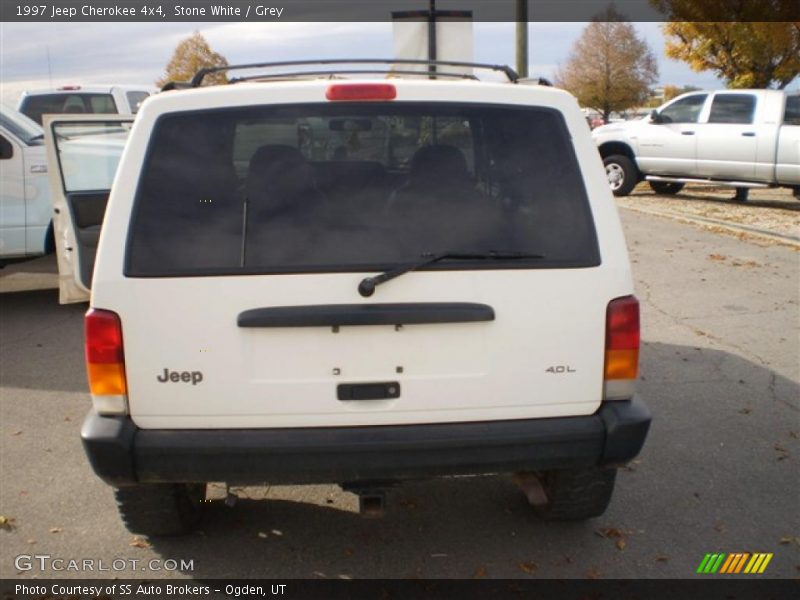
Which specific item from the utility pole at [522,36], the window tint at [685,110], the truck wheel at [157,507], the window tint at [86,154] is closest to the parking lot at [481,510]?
the truck wheel at [157,507]

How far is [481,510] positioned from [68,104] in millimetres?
12119

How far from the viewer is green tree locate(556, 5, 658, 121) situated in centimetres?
5306

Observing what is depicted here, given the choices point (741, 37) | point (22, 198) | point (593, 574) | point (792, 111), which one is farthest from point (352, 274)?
point (741, 37)

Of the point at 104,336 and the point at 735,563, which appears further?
the point at 735,563

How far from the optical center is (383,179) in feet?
10.7

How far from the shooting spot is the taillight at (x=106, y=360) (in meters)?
3.12

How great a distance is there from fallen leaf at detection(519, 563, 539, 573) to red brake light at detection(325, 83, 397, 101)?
2016 mm

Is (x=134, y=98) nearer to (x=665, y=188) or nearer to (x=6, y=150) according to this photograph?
(x=6, y=150)

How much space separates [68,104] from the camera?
46.1ft

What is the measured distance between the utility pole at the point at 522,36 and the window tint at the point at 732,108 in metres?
3.54

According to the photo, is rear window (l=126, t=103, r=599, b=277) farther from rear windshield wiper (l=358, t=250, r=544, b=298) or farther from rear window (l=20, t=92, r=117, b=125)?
rear window (l=20, t=92, r=117, b=125)

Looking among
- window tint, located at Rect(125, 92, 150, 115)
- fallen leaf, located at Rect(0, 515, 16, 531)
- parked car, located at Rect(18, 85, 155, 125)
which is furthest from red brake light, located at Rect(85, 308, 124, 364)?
window tint, located at Rect(125, 92, 150, 115)

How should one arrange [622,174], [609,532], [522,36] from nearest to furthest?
[609,532], [522,36], [622,174]

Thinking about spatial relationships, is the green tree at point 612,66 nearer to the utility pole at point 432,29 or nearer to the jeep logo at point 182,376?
the utility pole at point 432,29
